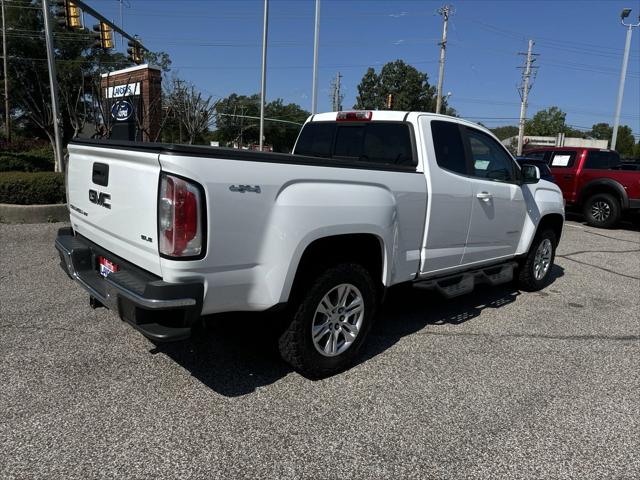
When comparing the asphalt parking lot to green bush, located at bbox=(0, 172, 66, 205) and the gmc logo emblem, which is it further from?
green bush, located at bbox=(0, 172, 66, 205)

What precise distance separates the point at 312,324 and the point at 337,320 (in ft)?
0.90

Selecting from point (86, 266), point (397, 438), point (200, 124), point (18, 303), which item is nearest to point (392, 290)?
point (397, 438)

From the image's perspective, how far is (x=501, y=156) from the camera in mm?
5016

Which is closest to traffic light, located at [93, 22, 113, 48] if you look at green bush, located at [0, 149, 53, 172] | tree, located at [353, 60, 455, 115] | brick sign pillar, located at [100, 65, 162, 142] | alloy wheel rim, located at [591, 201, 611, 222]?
brick sign pillar, located at [100, 65, 162, 142]

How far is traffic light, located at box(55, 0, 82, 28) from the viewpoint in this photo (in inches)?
509

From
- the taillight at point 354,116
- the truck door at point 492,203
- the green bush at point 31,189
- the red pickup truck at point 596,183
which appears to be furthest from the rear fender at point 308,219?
the red pickup truck at point 596,183

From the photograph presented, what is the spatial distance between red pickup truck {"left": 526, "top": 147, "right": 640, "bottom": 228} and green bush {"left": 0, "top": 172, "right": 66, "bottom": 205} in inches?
469

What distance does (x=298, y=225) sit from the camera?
291 cm

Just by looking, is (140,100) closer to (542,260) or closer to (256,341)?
(542,260)

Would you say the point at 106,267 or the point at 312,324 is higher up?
the point at 106,267

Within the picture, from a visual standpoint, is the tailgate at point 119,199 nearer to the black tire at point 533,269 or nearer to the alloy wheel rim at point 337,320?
the alloy wheel rim at point 337,320

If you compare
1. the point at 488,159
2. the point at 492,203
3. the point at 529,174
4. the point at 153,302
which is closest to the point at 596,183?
the point at 529,174

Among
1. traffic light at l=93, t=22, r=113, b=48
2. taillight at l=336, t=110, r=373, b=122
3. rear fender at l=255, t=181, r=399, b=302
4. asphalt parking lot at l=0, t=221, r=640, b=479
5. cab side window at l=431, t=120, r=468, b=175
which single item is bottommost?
asphalt parking lot at l=0, t=221, r=640, b=479

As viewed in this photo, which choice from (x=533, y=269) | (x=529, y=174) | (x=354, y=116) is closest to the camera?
(x=354, y=116)
